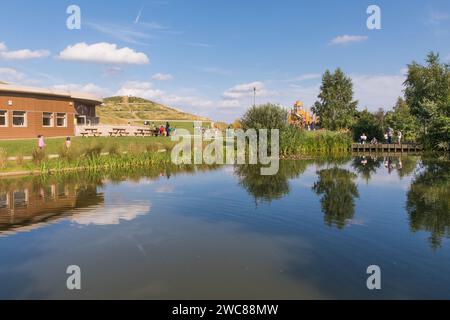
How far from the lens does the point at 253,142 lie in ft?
115

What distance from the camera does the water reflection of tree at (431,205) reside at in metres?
11.0

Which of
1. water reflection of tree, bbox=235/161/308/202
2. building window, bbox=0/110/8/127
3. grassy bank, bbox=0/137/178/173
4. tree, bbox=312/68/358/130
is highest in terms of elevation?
tree, bbox=312/68/358/130

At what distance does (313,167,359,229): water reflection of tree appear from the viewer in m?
12.6

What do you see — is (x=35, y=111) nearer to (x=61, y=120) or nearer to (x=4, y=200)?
(x=61, y=120)

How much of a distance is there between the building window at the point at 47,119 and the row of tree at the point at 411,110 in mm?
37341

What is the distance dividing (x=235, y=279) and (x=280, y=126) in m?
28.5

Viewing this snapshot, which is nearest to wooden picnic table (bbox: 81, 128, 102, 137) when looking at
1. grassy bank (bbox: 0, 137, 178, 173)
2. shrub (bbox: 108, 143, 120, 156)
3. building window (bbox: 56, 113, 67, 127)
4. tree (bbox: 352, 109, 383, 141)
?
building window (bbox: 56, 113, 67, 127)

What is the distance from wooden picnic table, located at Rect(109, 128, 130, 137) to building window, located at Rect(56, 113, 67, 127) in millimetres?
4873

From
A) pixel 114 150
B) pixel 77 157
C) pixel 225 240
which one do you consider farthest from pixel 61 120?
pixel 225 240

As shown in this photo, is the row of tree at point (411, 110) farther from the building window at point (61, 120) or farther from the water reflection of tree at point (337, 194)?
the building window at point (61, 120)

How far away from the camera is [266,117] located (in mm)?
34719

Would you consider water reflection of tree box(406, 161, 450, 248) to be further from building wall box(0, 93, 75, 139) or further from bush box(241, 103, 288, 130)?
building wall box(0, 93, 75, 139)

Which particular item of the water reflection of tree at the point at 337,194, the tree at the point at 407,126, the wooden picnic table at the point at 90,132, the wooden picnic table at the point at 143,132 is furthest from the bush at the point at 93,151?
the tree at the point at 407,126
